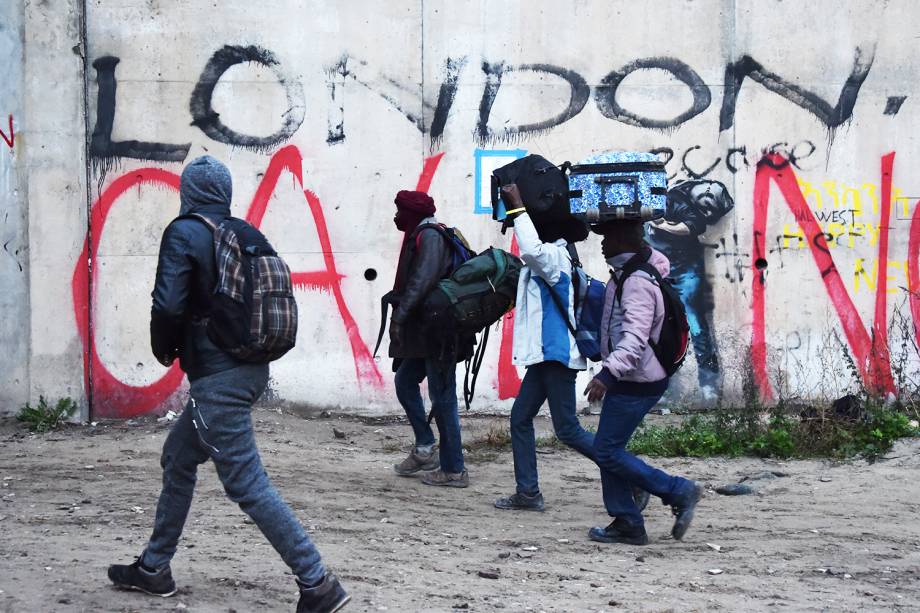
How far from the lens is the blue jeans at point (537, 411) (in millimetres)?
5941

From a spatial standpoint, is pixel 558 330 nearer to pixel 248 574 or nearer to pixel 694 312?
pixel 248 574

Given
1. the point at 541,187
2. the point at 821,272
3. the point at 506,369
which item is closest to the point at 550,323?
A: the point at 541,187

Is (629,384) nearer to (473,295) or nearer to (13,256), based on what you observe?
(473,295)

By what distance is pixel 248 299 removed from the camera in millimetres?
4078

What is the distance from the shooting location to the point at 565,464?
7609 millimetres

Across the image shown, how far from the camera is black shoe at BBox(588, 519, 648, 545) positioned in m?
5.55

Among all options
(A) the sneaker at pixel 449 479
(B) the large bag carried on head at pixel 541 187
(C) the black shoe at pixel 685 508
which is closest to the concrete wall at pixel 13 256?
(A) the sneaker at pixel 449 479

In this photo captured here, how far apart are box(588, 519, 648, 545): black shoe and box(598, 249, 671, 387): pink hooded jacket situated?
75 cm

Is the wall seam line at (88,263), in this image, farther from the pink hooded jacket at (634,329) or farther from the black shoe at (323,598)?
the black shoe at (323,598)

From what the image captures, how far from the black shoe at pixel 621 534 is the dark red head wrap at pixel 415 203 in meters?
2.20

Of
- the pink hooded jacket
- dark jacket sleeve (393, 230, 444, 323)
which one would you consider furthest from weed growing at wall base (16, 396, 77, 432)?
the pink hooded jacket

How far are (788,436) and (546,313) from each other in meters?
2.61

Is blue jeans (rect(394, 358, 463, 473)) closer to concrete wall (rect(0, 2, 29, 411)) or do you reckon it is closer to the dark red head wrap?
the dark red head wrap

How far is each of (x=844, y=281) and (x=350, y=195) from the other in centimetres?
400
